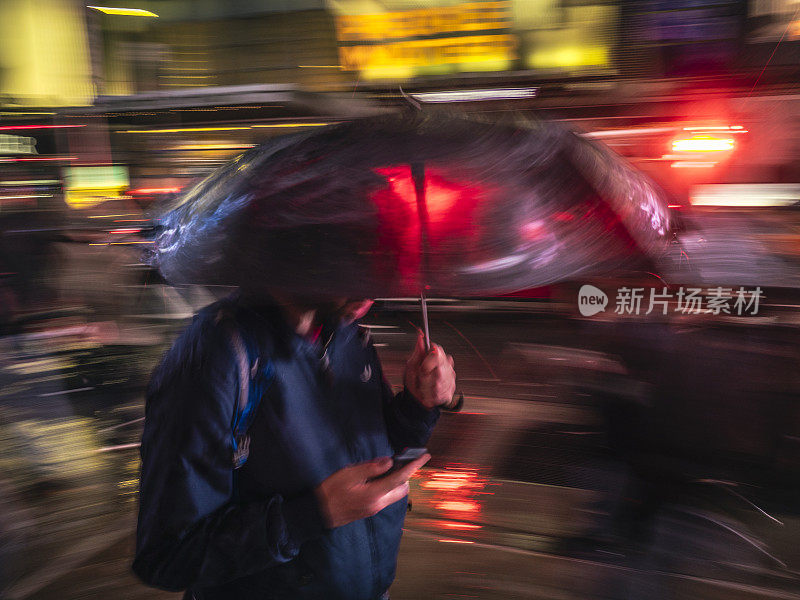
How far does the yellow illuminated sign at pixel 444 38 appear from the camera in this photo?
10.3 metres

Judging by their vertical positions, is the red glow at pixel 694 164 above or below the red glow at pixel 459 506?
above

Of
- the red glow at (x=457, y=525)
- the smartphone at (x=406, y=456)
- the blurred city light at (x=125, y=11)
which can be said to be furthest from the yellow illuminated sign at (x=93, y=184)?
the smartphone at (x=406, y=456)

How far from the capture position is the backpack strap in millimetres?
1248

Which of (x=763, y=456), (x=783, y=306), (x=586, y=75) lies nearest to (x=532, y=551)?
(x=763, y=456)

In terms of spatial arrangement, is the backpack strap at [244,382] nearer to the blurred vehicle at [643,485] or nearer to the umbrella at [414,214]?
the umbrella at [414,214]

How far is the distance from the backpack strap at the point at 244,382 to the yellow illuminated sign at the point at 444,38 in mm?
10046

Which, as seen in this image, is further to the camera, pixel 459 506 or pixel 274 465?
pixel 459 506

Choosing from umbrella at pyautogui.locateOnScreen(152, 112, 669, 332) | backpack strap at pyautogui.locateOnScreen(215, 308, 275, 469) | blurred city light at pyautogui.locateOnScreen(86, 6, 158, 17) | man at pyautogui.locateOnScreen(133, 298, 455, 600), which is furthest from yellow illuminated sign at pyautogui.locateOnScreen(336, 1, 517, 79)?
backpack strap at pyautogui.locateOnScreen(215, 308, 275, 469)

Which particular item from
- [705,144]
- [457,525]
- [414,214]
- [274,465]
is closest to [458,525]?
[457,525]

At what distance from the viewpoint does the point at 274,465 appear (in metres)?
1.35

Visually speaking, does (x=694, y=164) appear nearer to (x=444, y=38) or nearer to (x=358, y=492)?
(x=444, y=38)

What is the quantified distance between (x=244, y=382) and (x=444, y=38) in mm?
10321

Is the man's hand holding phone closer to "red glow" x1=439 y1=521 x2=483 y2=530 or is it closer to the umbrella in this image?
the umbrella

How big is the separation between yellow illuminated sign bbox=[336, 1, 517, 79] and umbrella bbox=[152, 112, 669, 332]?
9857 mm
